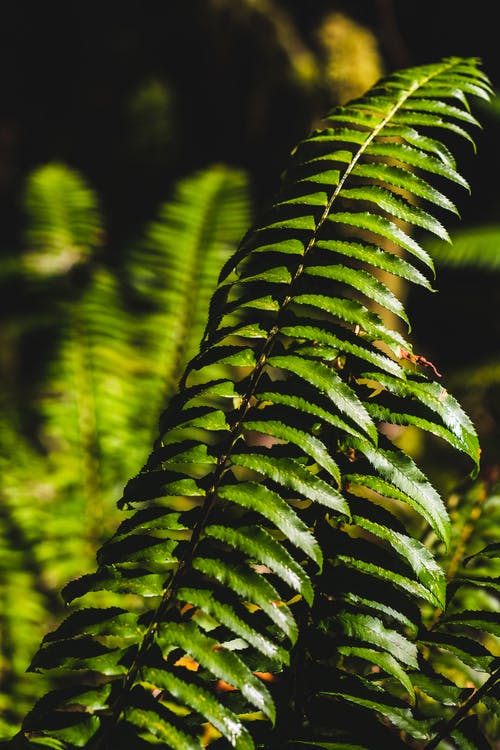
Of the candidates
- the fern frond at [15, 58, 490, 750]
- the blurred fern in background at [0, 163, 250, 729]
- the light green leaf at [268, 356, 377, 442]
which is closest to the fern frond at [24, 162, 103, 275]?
the blurred fern in background at [0, 163, 250, 729]

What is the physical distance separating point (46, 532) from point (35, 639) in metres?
0.24

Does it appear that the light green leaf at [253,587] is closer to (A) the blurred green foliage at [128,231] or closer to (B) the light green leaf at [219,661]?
(B) the light green leaf at [219,661]

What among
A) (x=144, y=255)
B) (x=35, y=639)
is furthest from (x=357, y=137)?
(x=35, y=639)

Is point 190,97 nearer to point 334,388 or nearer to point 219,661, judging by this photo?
point 334,388

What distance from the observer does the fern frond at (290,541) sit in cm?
64

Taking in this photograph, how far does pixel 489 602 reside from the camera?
3.37 feet

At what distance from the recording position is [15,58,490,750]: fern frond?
643 mm

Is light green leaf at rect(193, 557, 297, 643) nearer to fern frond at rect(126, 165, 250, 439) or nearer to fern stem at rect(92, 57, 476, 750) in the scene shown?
fern stem at rect(92, 57, 476, 750)

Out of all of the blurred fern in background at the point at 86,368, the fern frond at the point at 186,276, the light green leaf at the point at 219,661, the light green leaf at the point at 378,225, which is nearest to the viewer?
the light green leaf at the point at 219,661

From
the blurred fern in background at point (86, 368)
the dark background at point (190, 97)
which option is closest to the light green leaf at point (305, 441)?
the blurred fern in background at point (86, 368)

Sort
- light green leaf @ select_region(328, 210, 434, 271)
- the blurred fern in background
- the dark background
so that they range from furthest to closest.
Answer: the dark background
the blurred fern in background
light green leaf @ select_region(328, 210, 434, 271)

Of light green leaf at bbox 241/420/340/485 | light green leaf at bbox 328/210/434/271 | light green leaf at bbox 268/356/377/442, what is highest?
light green leaf at bbox 328/210/434/271

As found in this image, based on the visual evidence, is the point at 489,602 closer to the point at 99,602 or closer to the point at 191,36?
the point at 99,602

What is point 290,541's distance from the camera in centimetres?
69
